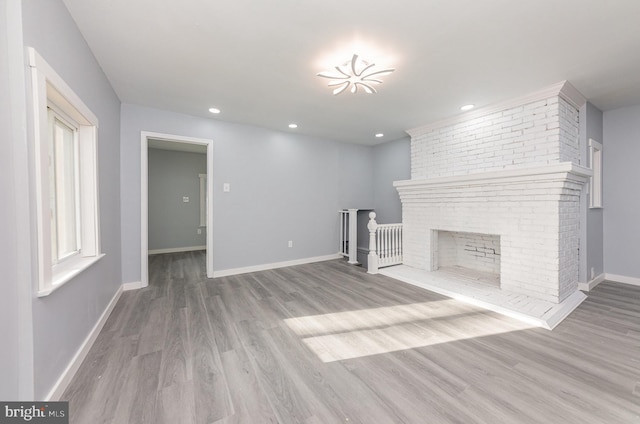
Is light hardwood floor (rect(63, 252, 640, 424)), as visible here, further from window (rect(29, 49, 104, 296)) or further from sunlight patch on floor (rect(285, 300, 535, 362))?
window (rect(29, 49, 104, 296))

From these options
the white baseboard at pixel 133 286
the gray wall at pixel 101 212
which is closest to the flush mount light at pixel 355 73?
the gray wall at pixel 101 212

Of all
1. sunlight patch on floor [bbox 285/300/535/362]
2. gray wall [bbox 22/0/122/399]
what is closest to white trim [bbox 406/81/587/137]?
sunlight patch on floor [bbox 285/300/535/362]

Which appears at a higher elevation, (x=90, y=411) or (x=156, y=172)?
(x=156, y=172)

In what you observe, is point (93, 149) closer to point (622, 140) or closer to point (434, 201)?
point (434, 201)

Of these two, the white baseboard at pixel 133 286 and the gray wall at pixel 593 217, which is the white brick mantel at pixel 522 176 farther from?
the white baseboard at pixel 133 286

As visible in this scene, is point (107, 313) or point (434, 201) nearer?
point (107, 313)

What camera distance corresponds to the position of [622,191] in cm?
342

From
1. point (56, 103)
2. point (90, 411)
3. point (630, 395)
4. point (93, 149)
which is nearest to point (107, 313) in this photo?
point (90, 411)

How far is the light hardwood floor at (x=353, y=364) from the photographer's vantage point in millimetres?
1366

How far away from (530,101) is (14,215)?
15.1 ft

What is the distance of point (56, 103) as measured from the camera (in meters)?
1.72

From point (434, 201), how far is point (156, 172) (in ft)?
19.7

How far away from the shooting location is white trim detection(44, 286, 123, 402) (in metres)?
1.41

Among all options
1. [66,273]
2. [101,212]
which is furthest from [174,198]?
[66,273]
